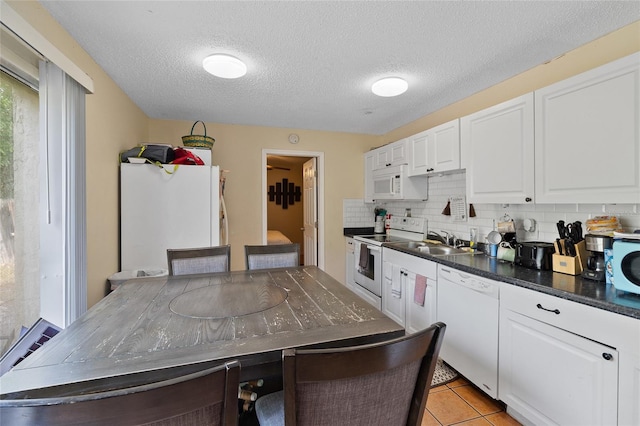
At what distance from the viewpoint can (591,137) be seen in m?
1.66

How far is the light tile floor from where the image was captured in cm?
176

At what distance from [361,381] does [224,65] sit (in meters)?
2.11

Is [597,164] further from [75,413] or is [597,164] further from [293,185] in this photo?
[293,185]

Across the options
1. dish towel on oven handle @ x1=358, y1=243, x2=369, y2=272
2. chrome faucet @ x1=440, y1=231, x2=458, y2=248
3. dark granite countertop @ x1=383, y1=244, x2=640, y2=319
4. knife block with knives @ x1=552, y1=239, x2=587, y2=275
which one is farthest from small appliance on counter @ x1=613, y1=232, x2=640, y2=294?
dish towel on oven handle @ x1=358, y1=243, x2=369, y2=272

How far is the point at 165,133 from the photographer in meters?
3.51

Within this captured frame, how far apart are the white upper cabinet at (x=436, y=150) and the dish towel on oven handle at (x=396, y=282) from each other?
105 cm

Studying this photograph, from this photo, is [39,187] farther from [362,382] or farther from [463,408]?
[463,408]

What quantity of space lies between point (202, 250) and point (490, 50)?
2.51 m

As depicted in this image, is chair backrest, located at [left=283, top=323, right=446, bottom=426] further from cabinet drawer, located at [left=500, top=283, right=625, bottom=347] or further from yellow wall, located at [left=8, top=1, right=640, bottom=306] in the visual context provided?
yellow wall, located at [left=8, top=1, right=640, bottom=306]

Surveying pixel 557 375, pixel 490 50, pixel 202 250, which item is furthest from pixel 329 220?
pixel 557 375

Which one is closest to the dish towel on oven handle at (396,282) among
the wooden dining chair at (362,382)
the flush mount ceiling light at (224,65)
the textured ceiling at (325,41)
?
the textured ceiling at (325,41)

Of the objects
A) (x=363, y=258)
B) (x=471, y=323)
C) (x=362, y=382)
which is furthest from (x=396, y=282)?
(x=362, y=382)

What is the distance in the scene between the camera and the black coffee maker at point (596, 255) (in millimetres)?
1618

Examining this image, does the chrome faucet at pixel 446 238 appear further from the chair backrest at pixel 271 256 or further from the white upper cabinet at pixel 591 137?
the chair backrest at pixel 271 256
